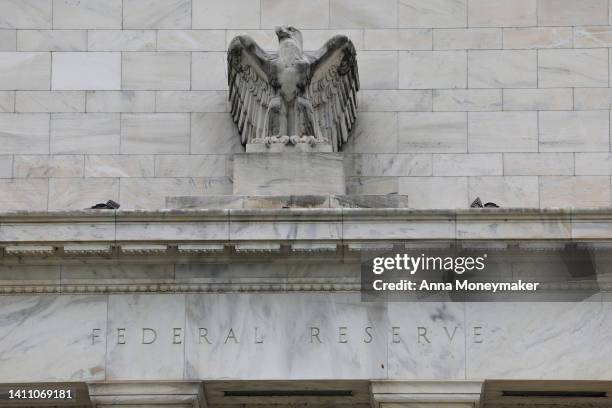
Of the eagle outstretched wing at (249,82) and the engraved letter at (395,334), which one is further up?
the eagle outstretched wing at (249,82)

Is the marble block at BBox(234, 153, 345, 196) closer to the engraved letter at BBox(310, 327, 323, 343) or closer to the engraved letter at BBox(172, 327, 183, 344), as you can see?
the engraved letter at BBox(310, 327, 323, 343)

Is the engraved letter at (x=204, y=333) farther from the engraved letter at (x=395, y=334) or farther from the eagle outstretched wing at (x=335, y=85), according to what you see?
the eagle outstretched wing at (x=335, y=85)

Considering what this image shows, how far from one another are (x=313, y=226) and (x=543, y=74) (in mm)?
5702

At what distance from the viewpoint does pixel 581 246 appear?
28.1 meters

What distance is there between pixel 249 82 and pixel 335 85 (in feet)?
4.60

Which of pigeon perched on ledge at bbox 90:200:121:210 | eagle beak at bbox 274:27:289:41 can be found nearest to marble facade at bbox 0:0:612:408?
pigeon perched on ledge at bbox 90:200:121:210

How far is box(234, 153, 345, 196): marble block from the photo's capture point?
96.2 feet

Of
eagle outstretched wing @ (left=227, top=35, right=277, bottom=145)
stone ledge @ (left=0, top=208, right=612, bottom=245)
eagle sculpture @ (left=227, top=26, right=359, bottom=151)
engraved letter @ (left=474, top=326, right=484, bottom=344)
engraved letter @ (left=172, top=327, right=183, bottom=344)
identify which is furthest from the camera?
eagle outstretched wing @ (left=227, top=35, right=277, bottom=145)

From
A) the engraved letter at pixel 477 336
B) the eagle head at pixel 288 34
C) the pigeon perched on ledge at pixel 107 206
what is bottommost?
the engraved letter at pixel 477 336

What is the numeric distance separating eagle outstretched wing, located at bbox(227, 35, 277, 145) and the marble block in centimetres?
85

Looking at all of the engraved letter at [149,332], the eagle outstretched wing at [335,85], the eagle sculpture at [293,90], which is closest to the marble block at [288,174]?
the eagle sculpture at [293,90]

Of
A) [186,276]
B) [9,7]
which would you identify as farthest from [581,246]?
[9,7]

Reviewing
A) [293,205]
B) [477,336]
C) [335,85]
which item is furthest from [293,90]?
[477,336]

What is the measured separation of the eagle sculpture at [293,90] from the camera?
30.0 meters
